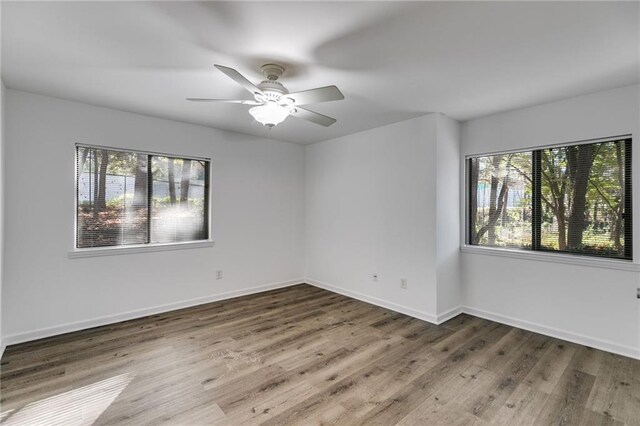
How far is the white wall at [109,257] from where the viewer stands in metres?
2.85

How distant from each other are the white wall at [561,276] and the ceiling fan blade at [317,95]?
2.35 metres

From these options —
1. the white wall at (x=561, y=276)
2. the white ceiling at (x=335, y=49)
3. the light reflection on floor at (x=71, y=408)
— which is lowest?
the light reflection on floor at (x=71, y=408)

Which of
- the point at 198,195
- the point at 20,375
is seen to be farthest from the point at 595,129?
the point at 20,375

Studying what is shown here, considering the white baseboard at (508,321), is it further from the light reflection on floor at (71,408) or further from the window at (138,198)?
the light reflection on floor at (71,408)

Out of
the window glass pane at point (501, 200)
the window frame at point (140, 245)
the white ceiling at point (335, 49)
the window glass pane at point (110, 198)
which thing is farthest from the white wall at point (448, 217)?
the window glass pane at point (110, 198)

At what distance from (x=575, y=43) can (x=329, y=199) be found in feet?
10.8

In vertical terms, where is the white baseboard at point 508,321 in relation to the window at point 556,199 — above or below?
below

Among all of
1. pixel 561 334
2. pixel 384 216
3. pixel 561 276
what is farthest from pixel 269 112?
pixel 561 334

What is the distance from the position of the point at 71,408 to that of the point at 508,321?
402 cm

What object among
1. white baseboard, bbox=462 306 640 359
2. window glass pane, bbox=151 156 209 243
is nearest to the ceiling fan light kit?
window glass pane, bbox=151 156 209 243

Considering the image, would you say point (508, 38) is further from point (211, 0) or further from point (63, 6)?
point (63, 6)

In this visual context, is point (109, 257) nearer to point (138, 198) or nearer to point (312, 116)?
point (138, 198)

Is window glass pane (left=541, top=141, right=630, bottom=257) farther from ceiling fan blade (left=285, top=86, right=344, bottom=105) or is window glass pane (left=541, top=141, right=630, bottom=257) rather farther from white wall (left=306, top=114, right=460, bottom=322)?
ceiling fan blade (left=285, top=86, right=344, bottom=105)

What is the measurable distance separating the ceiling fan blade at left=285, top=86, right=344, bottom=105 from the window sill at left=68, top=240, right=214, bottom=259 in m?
2.58
